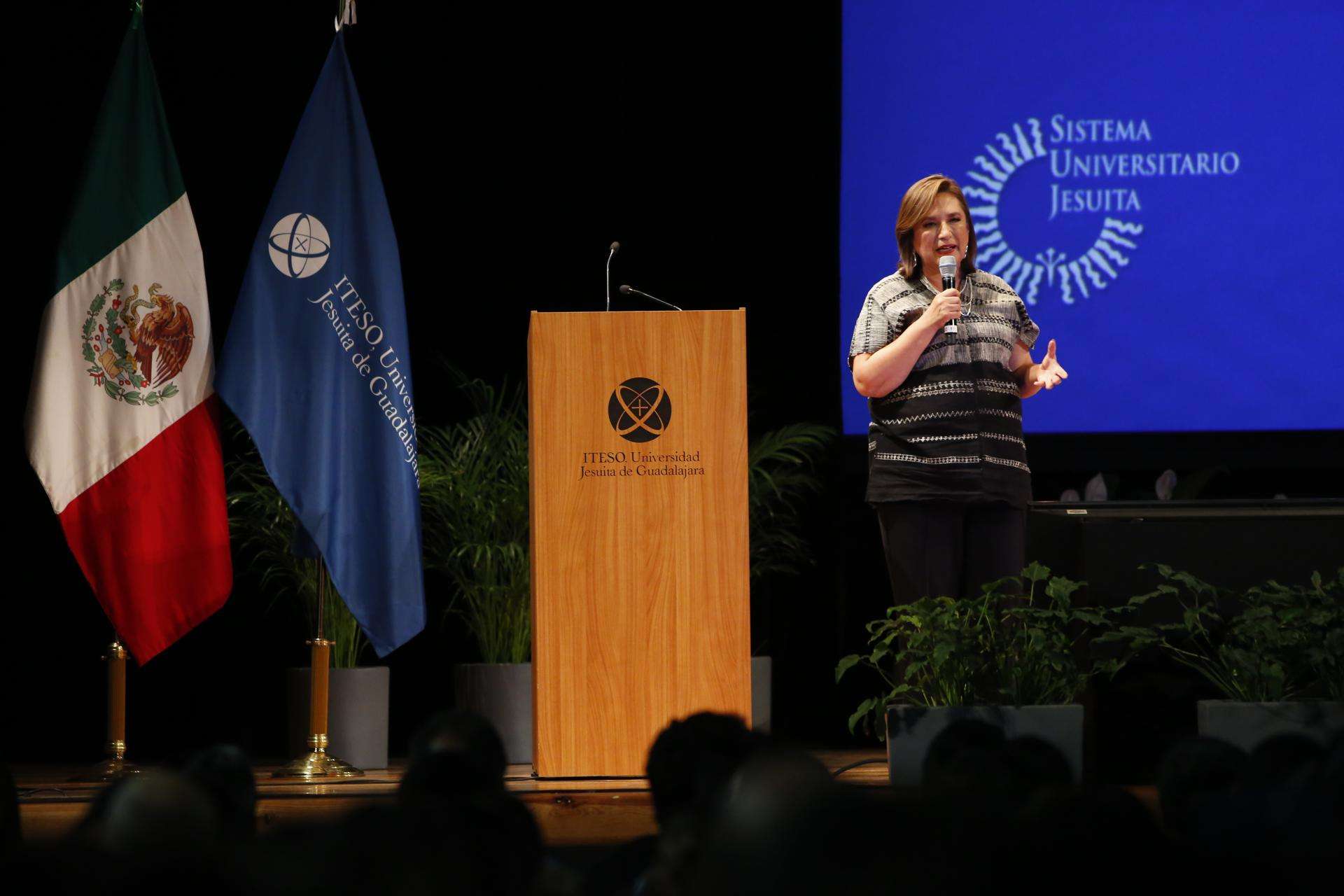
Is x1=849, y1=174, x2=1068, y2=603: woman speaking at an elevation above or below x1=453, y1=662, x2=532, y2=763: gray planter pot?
above

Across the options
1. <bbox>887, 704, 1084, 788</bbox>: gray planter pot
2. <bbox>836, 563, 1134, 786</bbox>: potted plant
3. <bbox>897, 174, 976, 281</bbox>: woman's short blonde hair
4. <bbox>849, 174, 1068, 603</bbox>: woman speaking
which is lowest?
<bbox>887, 704, 1084, 788</bbox>: gray planter pot

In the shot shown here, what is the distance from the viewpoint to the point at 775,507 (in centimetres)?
455

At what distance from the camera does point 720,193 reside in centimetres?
461

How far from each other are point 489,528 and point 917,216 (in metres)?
1.64

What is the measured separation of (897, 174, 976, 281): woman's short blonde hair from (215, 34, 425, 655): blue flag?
4.32 ft

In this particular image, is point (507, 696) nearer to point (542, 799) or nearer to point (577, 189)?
point (542, 799)

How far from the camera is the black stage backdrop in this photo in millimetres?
4457

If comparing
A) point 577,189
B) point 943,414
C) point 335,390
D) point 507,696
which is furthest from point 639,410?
point 577,189

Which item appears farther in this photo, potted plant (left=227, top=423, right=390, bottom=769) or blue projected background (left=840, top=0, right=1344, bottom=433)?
blue projected background (left=840, top=0, right=1344, bottom=433)

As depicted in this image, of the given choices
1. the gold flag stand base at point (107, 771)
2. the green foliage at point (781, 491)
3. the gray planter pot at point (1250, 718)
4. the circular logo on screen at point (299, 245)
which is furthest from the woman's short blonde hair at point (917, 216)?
the gold flag stand base at point (107, 771)

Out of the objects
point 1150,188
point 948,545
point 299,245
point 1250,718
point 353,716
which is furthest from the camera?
point 1150,188

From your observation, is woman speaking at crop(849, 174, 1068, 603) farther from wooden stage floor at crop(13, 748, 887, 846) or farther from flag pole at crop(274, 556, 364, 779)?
flag pole at crop(274, 556, 364, 779)

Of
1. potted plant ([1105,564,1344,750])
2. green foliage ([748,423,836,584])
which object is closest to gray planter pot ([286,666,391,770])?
green foliage ([748,423,836,584])

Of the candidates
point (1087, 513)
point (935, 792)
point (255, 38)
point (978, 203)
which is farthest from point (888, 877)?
point (255, 38)
